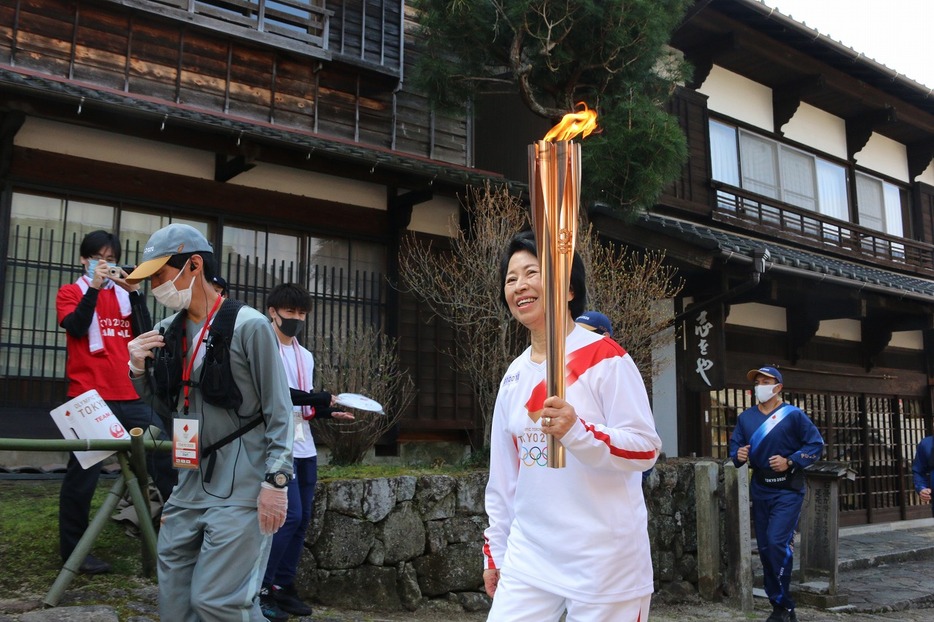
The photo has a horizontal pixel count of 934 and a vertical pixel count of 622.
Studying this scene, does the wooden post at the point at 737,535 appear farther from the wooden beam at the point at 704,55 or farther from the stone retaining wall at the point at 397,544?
the wooden beam at the point at 704,55

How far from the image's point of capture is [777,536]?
7.70m

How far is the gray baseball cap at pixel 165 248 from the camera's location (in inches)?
144

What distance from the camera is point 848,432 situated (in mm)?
15031

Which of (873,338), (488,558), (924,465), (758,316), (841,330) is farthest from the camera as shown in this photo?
(873,338)

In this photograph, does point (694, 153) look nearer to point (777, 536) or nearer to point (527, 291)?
point (777, 536)

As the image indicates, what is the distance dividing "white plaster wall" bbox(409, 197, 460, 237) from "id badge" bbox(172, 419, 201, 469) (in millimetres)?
7215

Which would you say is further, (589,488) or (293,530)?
(293,530)

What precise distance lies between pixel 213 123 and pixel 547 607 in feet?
21.3

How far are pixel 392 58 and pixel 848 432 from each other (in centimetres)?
1017

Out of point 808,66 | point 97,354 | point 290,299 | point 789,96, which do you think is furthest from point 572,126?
point 789,96

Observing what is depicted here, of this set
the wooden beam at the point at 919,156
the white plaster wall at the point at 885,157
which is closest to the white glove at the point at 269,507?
the white plaster wall at the point at 885,157

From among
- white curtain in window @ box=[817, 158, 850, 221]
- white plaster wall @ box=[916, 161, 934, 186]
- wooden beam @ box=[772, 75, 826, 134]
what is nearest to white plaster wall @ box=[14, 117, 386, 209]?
wooden beam @ box=[772, 75, 826, 134]

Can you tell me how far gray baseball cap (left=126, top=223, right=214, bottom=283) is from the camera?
3.66m

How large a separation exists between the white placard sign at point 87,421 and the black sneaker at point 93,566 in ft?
2.38
